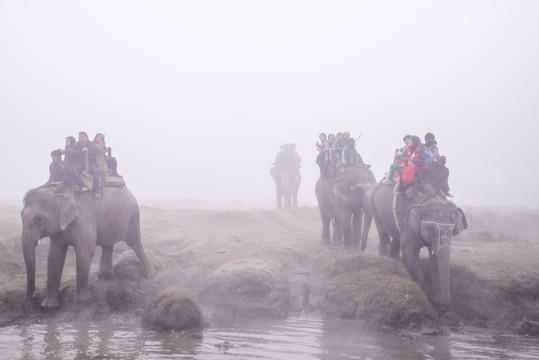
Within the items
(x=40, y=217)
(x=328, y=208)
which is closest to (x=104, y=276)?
(x=40, y=217)

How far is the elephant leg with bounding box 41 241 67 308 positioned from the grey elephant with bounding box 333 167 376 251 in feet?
25.2

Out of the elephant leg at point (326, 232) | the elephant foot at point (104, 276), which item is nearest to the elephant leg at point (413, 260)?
the elephant leg at point (326, 232)

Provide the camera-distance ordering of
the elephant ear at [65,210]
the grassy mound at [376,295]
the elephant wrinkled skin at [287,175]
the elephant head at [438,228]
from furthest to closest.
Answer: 1. the elephant wrinkled skin at [287,175]
2. the elephant ear at [65,210]
3. the elephant head at [438,228]
4. the grassy mound at [376,295]

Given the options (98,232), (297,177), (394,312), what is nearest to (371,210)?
(394,312)

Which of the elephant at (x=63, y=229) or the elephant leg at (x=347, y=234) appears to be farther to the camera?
the elephant leg at (x=347, y=234)

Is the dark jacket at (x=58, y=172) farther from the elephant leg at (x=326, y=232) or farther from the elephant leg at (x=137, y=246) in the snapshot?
the elephant leg at (x=326, y=232)

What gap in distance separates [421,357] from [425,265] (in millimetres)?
4541

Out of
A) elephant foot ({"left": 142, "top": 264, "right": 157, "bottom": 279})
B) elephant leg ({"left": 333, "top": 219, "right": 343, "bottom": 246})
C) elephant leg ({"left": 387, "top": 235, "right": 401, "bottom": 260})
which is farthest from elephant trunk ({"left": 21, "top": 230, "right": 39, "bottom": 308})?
elephant leg ({"left": 333, "top": 219, "right": 343, "bottom": 246})

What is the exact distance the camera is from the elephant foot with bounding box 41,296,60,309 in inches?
396

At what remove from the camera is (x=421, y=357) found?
7293 millimetres

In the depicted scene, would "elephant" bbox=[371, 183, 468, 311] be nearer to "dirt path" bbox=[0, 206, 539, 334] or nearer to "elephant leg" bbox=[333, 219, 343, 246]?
"dirt path" bbox=[0, 206, 539, 334]

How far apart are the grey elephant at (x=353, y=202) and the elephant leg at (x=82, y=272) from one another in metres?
7.17

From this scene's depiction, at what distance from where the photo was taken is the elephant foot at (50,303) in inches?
396

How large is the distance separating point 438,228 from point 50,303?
313 inches
